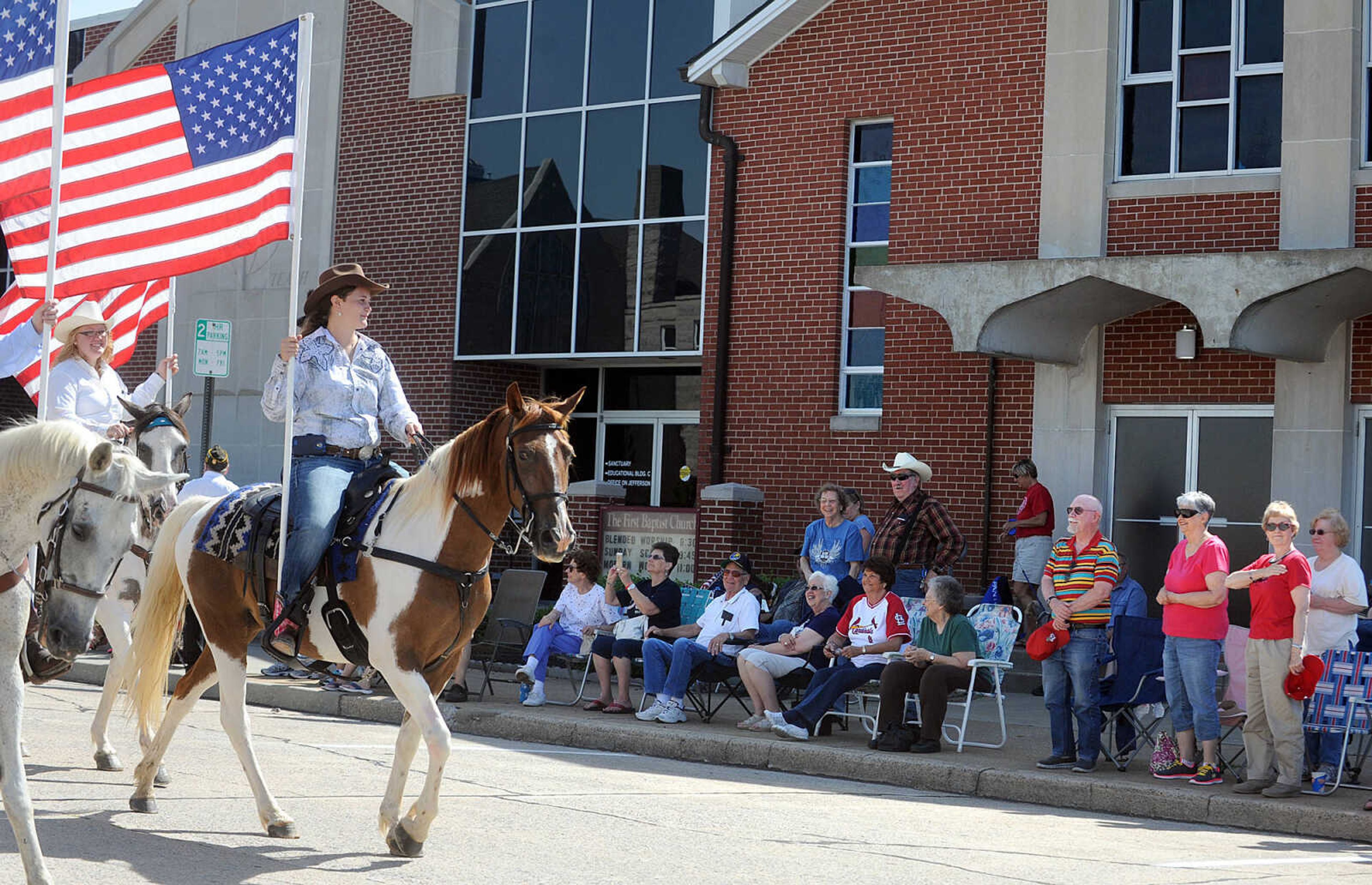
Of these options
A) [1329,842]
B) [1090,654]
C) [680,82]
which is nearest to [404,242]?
[680,82]

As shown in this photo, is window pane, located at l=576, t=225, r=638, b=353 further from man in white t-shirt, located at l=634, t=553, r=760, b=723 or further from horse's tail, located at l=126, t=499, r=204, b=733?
horse's tail, located at l=126, t=499, r=204, b=733

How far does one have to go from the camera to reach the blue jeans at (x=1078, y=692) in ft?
37.5

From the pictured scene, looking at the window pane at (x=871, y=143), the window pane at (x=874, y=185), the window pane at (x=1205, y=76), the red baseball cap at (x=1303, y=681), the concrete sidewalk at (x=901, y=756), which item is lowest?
the concrete sidewalk at (x=901, y=756)

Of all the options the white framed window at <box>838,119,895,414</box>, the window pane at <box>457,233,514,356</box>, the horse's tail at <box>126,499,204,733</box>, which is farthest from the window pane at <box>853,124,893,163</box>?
the horse's tail at <box>126,499,204,733</box>

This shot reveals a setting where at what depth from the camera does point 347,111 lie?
24.1 meters

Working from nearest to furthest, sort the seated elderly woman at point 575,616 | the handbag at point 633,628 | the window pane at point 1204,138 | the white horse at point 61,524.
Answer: the white horse at point 61,524 → the handbag at point 633,628 → the seated elderly woman at point 575,616 → the window pane at point 1204,138

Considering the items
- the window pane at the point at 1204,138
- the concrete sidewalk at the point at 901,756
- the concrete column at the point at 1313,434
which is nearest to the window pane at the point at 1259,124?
the window pane at the point at 1204,138

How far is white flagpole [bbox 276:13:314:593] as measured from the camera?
8031mm

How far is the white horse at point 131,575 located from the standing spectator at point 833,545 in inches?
261

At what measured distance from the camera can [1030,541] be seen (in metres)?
16.5

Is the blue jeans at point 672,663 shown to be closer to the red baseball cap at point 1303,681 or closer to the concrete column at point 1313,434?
the red baseball cap at point 1303,681

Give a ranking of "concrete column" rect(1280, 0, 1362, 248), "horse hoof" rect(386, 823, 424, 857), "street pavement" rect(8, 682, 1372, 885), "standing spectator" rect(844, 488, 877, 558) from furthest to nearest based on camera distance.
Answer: "standing spectator" rect(844, 488, 877, 558) → "concrete column" rect(1280, 0, 1362, 248) → "horse hoof" rect(386, 823, 424, 857) → "street pavement" rect(8, 682, 1372, 885)

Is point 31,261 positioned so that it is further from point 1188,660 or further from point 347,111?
point 347,111

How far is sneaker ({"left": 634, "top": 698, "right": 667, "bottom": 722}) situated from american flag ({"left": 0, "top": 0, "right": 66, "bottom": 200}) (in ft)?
21.8
